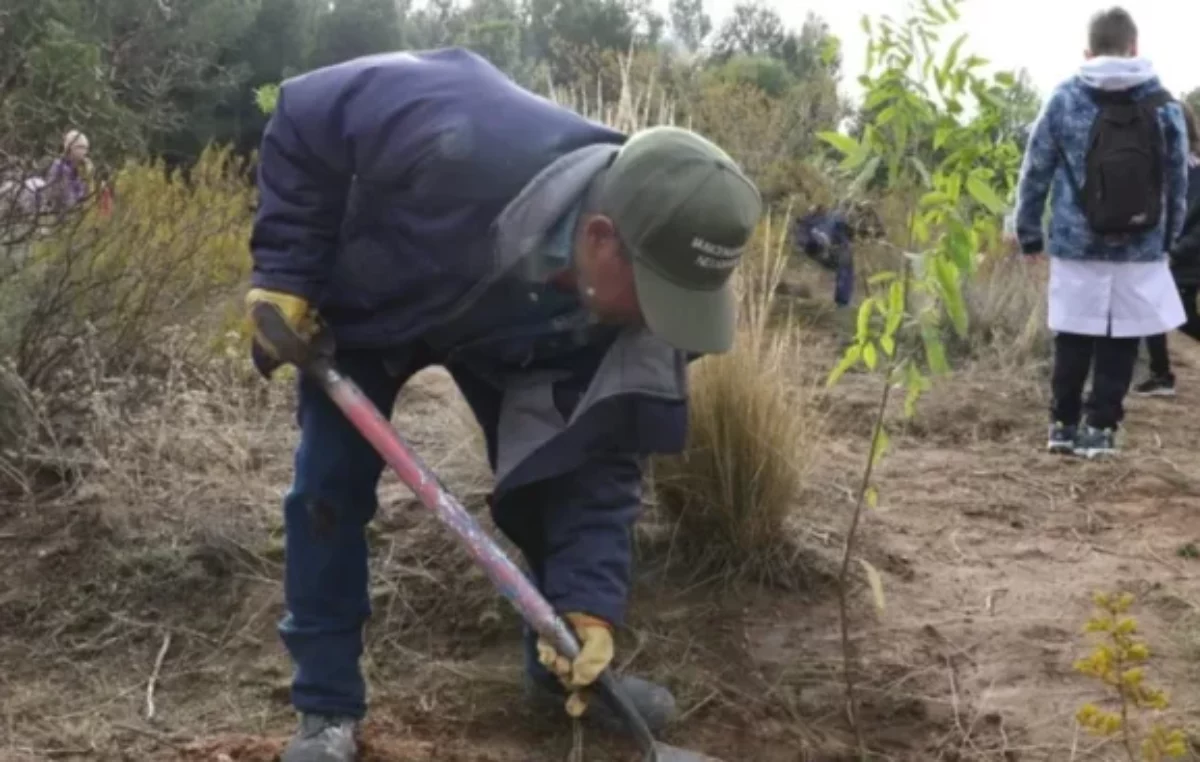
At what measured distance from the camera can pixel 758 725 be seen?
302 centimetres

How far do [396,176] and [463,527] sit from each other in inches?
24.2

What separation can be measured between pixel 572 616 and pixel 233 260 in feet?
14.2

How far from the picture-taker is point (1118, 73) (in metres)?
5.03

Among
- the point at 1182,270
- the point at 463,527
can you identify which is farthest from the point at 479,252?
the point at 1182,270

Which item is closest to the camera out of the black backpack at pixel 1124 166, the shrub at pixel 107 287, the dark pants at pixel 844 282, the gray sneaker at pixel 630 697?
the gray sneaker at pixel 630 697

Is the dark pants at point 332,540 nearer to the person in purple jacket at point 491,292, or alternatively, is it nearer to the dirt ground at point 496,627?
the person in purple jacket at point 491,292

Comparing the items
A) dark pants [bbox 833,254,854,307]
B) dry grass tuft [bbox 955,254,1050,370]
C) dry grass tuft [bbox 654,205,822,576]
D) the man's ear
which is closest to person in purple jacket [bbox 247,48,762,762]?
the man's ear

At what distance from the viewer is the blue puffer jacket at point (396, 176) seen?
2.51 meters

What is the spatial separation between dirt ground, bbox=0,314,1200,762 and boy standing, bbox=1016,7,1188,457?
0.97 meters

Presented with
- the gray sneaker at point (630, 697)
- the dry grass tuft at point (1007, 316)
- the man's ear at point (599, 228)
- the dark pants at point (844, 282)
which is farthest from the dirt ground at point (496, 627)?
the dark pants at point (844, 282)

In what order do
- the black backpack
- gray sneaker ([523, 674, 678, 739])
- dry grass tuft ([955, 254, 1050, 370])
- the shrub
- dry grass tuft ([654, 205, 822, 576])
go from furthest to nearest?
dry grass tuft ([955, 254, 1050, 370]) → the black backpack → the shrub → dry grass tuft ([654, 205, 822, 576]) → gray sneaker ([523, 674, 678, 739])

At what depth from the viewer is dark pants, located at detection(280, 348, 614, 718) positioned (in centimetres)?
269

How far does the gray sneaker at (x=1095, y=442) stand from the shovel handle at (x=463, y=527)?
123 inches

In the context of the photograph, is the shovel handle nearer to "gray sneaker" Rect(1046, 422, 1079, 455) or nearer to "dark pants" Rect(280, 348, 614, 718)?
"dark pants" Rect(280, 348, 614, 718)
